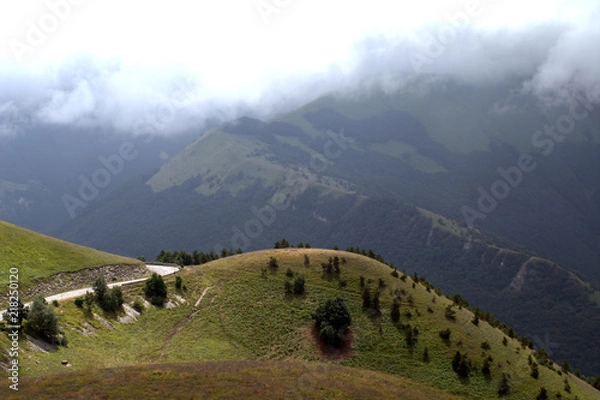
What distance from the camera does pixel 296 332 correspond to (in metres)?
89.1

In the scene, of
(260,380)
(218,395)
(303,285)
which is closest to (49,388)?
(218,395)

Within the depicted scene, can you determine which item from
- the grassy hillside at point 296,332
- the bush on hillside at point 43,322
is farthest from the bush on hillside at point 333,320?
the bush on hillside at point 43,322

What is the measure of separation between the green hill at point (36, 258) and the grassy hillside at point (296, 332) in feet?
37.9

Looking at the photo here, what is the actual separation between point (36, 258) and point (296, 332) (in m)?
49.6

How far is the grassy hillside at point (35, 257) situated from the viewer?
79125 mm

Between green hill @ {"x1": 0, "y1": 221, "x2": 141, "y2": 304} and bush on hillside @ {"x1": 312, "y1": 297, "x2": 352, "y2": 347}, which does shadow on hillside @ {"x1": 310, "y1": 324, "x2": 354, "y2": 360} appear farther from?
green hill @ {"x1": 0, "y1": 221, "x2": 141, "y2": 304}

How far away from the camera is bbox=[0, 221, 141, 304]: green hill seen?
259 feet

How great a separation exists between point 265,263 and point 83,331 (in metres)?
46.7

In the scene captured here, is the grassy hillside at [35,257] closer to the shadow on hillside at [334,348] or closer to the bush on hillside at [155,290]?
the bush on hillside at [155,290]

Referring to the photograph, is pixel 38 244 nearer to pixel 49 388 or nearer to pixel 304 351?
pixel 49 388

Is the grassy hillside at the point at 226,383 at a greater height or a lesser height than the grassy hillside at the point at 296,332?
lesser

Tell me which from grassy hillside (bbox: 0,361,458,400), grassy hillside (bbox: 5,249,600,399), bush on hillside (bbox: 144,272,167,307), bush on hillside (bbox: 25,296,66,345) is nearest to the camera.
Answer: grassy hillside (bbox: 0,361,458,400)

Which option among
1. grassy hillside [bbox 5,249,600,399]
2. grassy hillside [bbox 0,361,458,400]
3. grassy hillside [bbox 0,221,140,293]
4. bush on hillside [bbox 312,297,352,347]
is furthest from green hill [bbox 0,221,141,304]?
bush on hillside [bbox 312,297,352,347]

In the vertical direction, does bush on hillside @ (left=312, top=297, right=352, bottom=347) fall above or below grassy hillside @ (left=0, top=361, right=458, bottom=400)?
above
